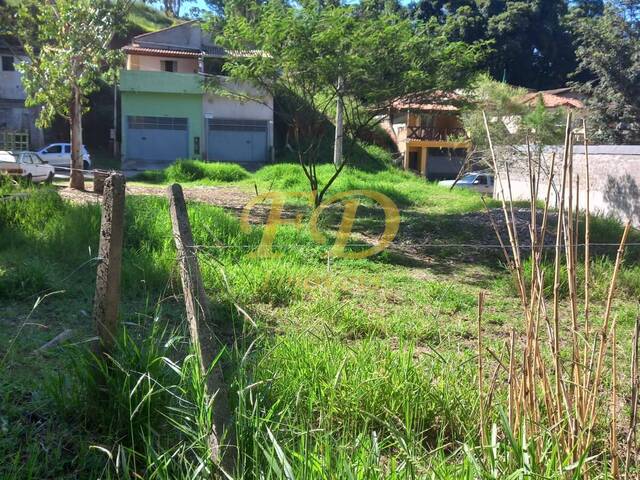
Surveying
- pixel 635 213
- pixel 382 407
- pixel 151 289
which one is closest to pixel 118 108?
pixel 635 213

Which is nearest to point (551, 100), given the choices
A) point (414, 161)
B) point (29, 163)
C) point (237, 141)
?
point (414, 161)

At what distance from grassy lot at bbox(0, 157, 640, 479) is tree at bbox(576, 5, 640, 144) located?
1267 cm

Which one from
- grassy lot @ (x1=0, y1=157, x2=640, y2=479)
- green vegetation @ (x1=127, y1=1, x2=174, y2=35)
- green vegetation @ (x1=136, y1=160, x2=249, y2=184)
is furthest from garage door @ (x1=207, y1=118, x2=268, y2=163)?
grassy lot @ (x1=0, y1=157, x2=640, y2=479)

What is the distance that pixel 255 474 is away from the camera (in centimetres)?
230

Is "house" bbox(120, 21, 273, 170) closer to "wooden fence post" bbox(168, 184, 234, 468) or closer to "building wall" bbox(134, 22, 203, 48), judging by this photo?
"building wall" bbox(134, 22, 203, 48)

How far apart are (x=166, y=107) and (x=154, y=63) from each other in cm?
435

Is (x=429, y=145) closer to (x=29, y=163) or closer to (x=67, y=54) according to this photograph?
(x=29, y=163)

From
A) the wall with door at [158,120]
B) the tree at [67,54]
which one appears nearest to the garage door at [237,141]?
the wall with door at [158,120]

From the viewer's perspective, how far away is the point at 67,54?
14.1m

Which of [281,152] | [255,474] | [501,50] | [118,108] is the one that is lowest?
[255,474]

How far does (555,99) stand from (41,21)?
23.9 m

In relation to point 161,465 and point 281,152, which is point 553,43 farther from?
point 161,465

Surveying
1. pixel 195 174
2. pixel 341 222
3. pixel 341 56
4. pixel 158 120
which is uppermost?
pixel 158 120

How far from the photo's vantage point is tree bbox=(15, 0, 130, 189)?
46.8 ft
